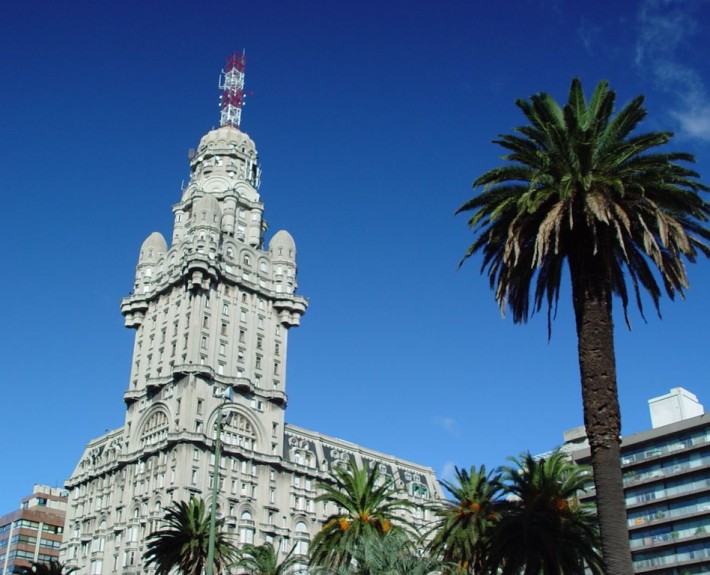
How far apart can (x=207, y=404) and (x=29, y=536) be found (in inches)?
2275

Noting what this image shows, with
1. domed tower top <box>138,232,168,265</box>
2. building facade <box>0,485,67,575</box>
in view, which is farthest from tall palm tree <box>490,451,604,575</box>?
building facade <box>0,485,67,575</box>

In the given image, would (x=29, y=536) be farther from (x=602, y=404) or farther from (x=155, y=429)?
(x=602, y=404)

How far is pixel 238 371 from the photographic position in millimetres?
99250

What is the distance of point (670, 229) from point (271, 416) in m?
71.8

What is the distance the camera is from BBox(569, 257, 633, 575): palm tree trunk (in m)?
30.4

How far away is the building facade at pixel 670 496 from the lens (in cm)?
9438

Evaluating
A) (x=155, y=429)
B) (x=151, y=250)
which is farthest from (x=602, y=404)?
(x=151, y=250)

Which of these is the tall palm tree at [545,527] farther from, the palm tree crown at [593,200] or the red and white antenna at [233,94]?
the red and white antenna at [233,94]

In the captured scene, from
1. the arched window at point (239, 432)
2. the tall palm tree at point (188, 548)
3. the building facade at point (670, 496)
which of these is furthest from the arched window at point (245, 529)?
the building facade at point (670, 496)

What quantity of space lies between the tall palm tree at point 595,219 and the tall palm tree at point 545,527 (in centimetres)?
1893

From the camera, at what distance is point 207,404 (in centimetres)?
9431

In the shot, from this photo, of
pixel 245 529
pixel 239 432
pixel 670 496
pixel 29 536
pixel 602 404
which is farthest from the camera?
pixel 29 536

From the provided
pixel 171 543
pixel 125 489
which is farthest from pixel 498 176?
pixel 125 489

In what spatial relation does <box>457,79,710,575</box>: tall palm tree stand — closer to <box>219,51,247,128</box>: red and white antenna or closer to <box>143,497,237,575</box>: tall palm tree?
<box>143,497,237,575</box>: tall palm tree
